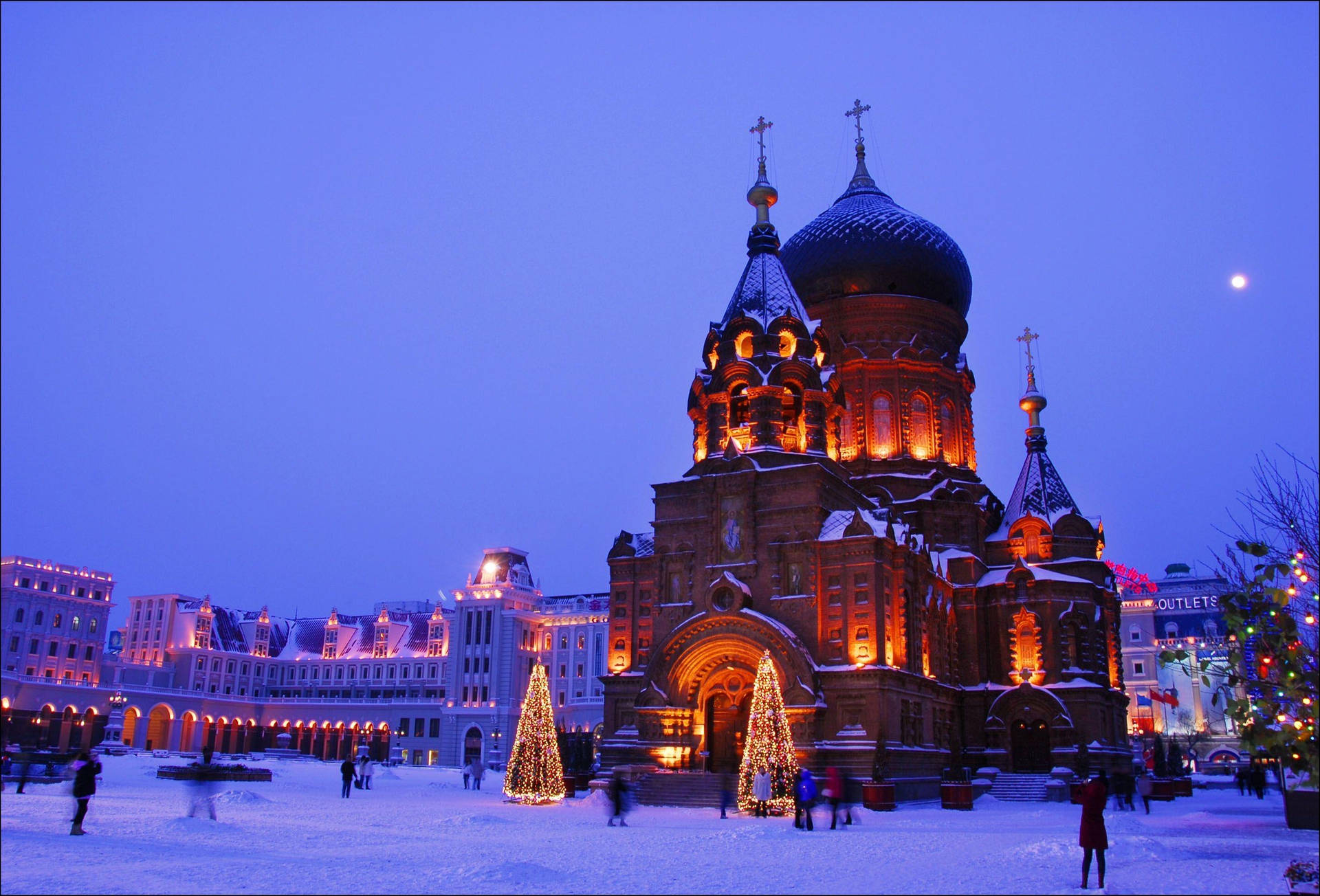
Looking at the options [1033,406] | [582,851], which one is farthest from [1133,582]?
[582,851]

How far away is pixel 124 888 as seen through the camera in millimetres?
13672

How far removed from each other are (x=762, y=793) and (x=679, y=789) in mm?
5930

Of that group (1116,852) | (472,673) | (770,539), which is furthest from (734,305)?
(472,673)

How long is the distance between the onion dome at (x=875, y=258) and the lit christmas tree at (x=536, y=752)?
2412 cm

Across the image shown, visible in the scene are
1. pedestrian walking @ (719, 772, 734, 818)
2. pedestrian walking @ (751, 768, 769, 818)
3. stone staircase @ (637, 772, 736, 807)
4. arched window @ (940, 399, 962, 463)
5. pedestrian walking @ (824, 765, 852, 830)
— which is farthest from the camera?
arched window @ (940, 399, 962, 463)

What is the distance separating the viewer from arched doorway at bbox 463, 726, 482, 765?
80875mm

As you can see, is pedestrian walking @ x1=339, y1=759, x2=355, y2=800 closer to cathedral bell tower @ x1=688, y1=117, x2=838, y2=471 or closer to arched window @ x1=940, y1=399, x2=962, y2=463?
cathedral bell tower @ x1=688, y1=117, x2=838, y2=471

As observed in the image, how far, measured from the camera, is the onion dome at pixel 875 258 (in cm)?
4884

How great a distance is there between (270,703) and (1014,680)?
234 feet

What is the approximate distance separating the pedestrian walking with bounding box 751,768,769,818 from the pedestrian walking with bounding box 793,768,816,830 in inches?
98.3

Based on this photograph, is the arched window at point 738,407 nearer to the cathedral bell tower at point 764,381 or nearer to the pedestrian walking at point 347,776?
the cathedral bell tower at point 764,381

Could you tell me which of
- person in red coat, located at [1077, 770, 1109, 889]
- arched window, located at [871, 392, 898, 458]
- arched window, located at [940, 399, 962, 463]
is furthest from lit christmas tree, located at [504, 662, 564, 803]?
arched window, located at [940, 399, 962, 463]

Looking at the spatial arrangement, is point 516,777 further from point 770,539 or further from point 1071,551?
point 1071,551

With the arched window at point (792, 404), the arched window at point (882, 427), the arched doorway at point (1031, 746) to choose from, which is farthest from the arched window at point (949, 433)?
the arched doorway at point (1031, 746)
